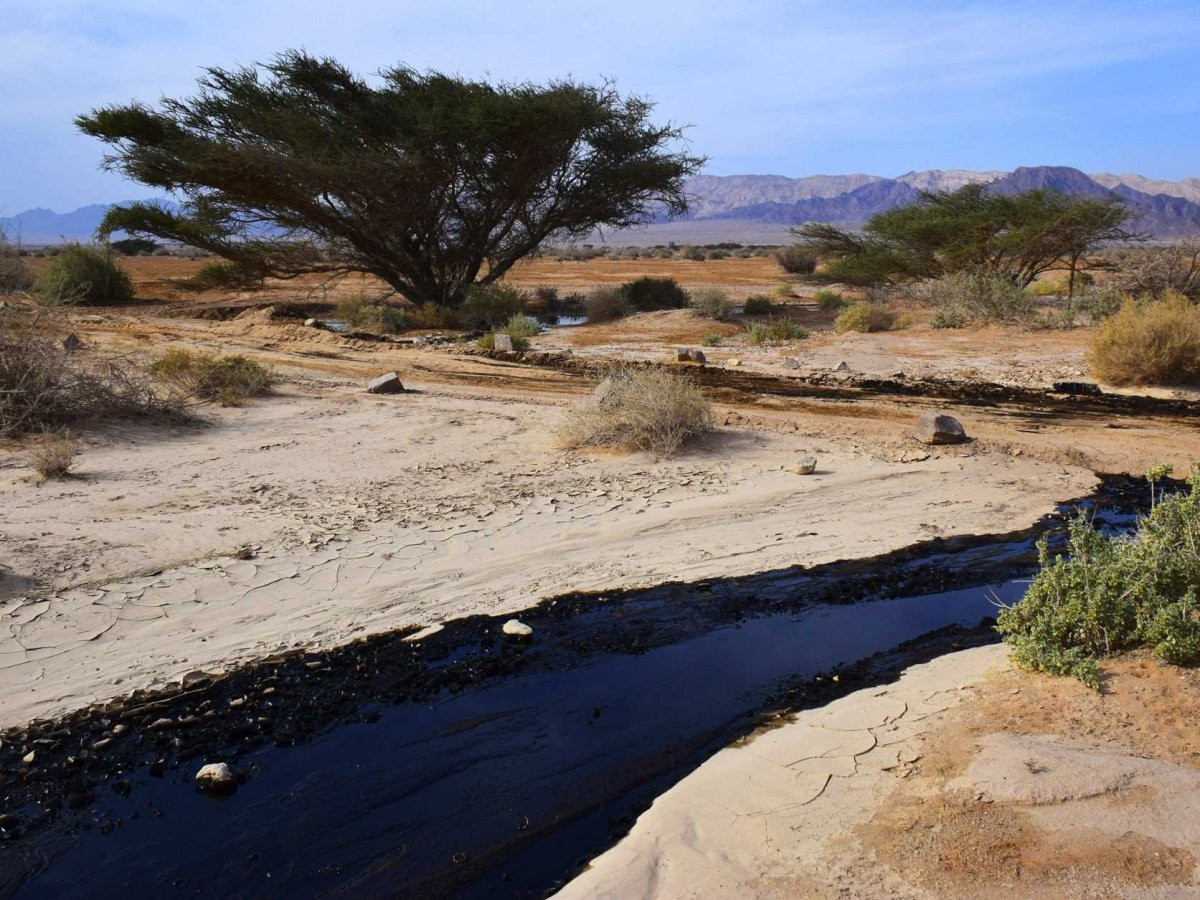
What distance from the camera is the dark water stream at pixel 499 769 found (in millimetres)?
4031

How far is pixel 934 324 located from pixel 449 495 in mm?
12428

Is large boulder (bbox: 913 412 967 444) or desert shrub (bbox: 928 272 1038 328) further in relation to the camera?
desert shrub (bbox: 928 272 1038 328)

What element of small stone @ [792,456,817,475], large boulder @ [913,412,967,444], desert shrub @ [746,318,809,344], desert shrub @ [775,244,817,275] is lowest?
small stone @ [792,456,817,475]

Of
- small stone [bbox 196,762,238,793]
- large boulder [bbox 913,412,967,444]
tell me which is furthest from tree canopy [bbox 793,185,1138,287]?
small stone [bbox 196,762,238,793]

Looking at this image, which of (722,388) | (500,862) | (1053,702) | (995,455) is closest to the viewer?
(500,862)

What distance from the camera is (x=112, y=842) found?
13.8 ft

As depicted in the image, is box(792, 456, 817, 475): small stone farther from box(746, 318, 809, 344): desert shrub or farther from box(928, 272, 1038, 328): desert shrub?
box(928, 272, 1038, 328): desert shrub

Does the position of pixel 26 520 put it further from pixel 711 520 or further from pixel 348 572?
pixel 711 520

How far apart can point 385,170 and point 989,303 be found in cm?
1202

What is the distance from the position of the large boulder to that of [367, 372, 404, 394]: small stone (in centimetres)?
643

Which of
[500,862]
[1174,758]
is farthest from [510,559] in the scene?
[1174,758]

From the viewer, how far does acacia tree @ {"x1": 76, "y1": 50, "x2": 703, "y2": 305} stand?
21.0 m

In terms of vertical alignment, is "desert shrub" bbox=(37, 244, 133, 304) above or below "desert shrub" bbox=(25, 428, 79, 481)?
above

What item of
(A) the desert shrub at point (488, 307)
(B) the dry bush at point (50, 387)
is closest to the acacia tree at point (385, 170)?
(A) the desert shrub at point (488, 307)
